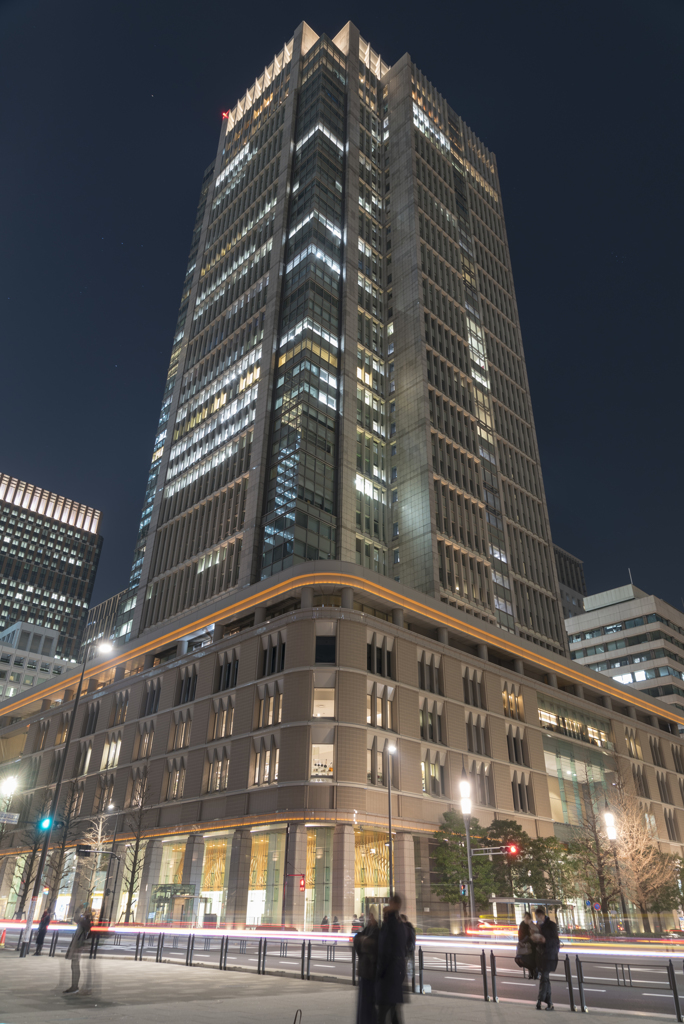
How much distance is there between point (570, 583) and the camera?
161 m

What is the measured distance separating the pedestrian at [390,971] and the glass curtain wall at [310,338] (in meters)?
56.7

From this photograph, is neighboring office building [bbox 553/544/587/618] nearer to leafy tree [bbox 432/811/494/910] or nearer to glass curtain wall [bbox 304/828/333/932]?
leafy tree [bbox 432/811/494/910]

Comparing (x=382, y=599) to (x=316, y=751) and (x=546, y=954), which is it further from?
(x=546, y=954)

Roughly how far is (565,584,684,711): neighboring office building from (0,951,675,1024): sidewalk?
9738cm

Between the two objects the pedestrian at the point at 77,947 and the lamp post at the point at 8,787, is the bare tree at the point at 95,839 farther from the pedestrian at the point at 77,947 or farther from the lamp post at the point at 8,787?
the pedestrian at the point at 77,947

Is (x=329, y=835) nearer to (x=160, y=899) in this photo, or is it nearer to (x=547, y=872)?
(x=160, y=899)

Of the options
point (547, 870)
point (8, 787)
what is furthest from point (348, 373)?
point (8, 787)

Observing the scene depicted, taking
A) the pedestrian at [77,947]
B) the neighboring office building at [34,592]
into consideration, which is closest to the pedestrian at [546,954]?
the pedestrian at [77,947]

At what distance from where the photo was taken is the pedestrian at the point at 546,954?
14602 millimetres

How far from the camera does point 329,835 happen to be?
49750 mm

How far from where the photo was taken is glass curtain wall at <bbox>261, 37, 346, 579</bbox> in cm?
6975

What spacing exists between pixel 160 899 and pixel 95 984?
42553 mm

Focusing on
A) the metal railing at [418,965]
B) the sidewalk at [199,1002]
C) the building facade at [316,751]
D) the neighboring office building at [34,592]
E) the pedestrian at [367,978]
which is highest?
the neighboring office building at [34,592]

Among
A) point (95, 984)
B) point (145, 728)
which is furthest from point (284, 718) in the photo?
point (95, 984)
